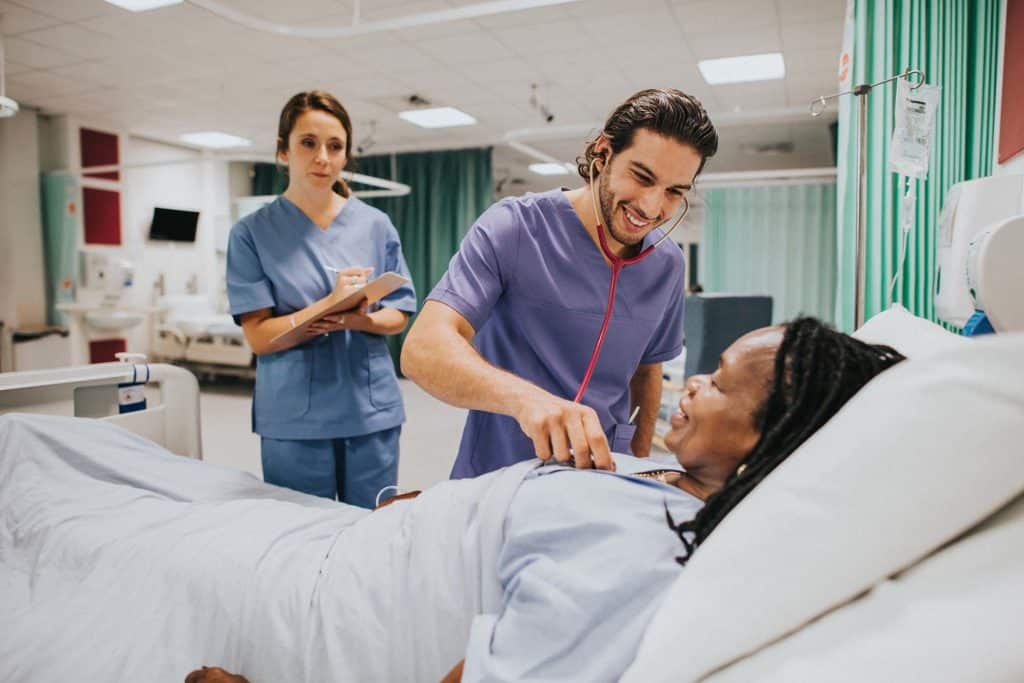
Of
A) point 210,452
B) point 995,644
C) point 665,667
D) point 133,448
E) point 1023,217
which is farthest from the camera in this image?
point 210,452

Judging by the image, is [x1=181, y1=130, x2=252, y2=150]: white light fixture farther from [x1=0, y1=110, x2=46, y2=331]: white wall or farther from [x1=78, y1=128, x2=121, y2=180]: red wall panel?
[x1=0, y1=110, x2=46, y2=331]: white wall

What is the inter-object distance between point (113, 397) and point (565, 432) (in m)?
1.48

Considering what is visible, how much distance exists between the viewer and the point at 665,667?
623 mm

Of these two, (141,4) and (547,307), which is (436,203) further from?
(547,307)

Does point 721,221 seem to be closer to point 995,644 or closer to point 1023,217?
point 1023,217

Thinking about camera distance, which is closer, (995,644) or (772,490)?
(995,644)

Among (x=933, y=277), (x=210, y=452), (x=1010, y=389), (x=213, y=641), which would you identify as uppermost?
(x=933, y=277)

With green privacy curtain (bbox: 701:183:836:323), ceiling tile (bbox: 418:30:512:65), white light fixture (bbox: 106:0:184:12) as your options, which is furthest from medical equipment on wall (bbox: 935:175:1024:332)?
green privacy curtain (bbox: 701:183:836:323)

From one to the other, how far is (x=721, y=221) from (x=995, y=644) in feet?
17.1

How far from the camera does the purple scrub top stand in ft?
4.01

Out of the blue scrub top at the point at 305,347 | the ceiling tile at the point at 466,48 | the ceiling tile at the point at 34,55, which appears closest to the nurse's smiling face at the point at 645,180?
the blue scrub top at the point at 305,347

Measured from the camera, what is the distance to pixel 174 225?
6.89m

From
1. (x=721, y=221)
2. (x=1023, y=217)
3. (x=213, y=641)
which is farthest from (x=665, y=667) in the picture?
(x=721, y=221)

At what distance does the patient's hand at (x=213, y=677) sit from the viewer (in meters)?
0.92
